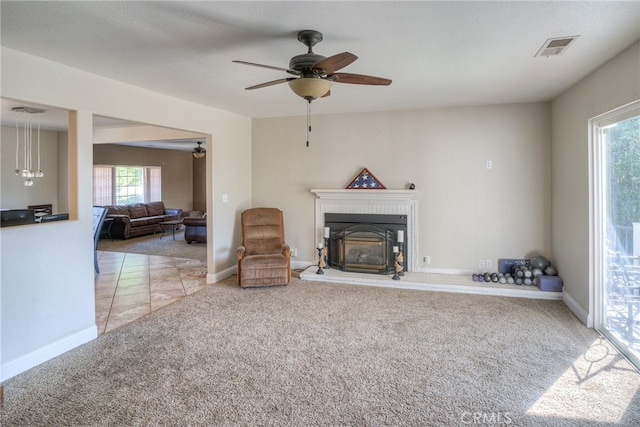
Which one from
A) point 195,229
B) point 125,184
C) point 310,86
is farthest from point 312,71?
point 125,184

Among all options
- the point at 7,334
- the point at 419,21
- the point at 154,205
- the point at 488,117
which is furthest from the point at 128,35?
the point at 154,205

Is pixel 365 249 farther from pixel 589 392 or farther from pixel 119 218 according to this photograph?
→ pixel 119 218

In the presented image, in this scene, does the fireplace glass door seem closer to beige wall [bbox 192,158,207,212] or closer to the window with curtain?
the window with curtain

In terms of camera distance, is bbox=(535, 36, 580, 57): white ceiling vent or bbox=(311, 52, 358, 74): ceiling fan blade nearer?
bbox=(311, 52, 358, 74): ceiling fan blade

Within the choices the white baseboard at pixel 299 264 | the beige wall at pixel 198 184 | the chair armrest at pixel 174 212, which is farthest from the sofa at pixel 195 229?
the beige wall at pixel 198 184

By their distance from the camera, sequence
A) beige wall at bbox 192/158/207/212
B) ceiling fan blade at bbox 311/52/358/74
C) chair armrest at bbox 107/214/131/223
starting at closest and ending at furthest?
ceiling fan blade at bbox 311/52/358/74
chair armrest at bbox 107/214/131/223
beige wall at bbox 192/158/207/212

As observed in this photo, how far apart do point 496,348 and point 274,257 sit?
9.36ft

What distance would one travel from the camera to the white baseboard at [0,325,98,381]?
258 centimetres

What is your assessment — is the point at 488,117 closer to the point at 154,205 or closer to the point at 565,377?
the point at 565,377

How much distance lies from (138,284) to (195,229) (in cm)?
305

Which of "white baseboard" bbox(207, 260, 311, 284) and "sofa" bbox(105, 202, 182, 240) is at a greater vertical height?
"sofa" bbox(105, 202, 182, 240)

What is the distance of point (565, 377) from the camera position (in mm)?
2508

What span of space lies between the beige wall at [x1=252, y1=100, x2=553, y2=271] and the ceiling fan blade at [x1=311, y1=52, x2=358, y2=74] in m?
3.01

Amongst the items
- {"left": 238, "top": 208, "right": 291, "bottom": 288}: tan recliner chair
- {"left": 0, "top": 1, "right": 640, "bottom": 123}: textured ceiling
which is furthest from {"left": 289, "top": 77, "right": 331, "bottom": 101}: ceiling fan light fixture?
{"left": 238, "top": 208, "right": 291, "bottom": 288}: tan recliner chair
